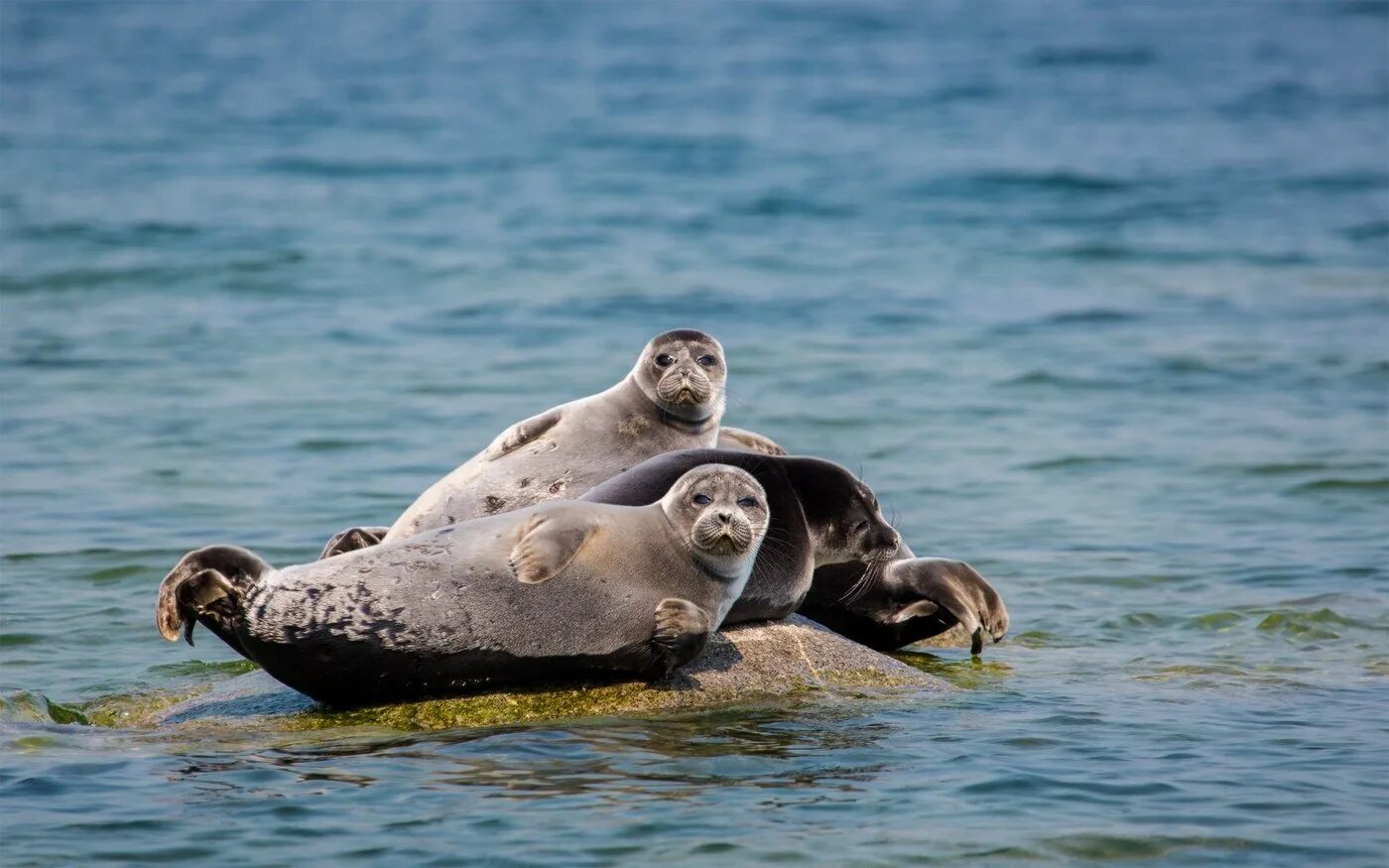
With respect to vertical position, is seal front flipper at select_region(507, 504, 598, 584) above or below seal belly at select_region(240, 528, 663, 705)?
above

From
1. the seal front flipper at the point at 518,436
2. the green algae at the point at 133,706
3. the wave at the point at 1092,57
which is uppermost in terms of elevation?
the wave at the point at 1092,57

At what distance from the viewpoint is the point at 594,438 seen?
307 inches

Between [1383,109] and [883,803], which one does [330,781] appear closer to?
[883,803]

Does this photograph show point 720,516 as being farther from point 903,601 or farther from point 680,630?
point 903,601

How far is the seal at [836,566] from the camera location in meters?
7.02

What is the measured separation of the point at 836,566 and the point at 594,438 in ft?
3.61

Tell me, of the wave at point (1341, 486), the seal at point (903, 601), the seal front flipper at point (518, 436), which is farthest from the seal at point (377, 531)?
the wave at point (1341, 486)

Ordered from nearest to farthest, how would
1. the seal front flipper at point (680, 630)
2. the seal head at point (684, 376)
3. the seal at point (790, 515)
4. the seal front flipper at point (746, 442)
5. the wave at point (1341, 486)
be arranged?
the seal front flipper at point (680, 630) < the seal at point (790, 515) < the seal head at point (684, 376) < the seal front flipper at point (746, 442) < the wave at point (1341, 486)

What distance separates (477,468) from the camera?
773cm

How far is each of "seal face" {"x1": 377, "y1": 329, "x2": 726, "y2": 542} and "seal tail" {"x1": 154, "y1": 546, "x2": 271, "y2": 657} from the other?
1317 millimetres

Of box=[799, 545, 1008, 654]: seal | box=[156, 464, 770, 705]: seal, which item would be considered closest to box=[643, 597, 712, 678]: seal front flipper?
box=[156, 464, 770, 705]: seal

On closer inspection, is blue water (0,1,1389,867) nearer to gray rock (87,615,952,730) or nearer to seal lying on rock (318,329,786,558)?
gray rock (87,615,952,730)

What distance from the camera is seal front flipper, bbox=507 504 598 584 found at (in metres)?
6.07

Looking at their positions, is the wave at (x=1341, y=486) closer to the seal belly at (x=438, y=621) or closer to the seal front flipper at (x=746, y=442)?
the seal front flipper at (x=746, y=442)
